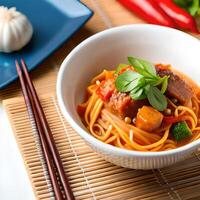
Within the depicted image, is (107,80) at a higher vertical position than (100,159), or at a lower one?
higher

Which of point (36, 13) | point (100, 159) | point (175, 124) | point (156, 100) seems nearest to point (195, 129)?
point (175, 124)

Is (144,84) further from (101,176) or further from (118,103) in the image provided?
(101,176)

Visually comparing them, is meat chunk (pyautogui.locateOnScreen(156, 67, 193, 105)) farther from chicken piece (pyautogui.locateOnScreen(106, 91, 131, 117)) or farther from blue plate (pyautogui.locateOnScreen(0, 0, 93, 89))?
blue plate (pyautogui.locateOnScreen(0, 0, 93, 89))

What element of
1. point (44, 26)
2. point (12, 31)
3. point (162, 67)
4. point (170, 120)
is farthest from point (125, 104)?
point (44, 26)

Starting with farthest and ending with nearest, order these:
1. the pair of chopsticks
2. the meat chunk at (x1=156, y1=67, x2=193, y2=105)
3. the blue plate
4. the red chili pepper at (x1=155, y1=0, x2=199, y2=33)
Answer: the red chili pepper at (x1=155, y1=0, x2=199, y2=33) → the blue plate → the meat chunk at (x1=156, y1=67, x2=193, y2=105) → the pair of chopsticks

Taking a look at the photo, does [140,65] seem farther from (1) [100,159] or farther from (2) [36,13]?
(2) [36,13]

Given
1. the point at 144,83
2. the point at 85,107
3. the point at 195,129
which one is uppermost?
the point at 144,83

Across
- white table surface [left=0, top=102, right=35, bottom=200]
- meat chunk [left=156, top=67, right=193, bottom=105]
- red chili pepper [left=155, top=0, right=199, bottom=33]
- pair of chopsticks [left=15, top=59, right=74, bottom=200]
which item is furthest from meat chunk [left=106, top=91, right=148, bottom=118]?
red chili pepper [left=155, top=0, right=199, bottom=33]
